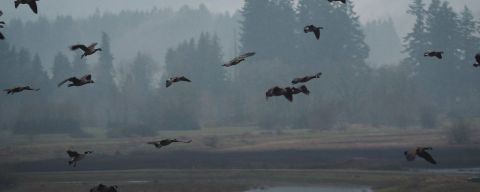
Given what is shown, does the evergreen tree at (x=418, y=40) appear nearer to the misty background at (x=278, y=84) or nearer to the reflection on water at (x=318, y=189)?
the misty background at (x=278, y=84)

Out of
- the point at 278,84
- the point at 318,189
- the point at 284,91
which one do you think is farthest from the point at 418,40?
the point at 284,91

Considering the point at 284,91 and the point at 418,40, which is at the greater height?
the point at 418,40

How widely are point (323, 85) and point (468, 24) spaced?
37039mm

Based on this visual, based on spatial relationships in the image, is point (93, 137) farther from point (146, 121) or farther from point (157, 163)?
point (157, 163)

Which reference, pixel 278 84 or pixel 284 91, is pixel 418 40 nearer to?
pixel 278 84

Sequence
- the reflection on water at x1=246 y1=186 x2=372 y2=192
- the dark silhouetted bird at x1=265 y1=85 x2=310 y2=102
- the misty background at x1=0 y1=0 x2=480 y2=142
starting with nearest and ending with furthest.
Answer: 1. the dark silhouetted bird at x1=265 y1=85 x2=310 y2=102
2. the reflection on water at x1=246 y1=186 x2=372 y2=192
3. the misty background at x1=0 y1=0 x2=480 y2=142

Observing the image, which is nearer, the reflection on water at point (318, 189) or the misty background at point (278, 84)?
the reflection on water at point (318, 189)

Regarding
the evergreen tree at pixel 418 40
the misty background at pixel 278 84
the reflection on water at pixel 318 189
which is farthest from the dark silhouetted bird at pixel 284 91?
the evergreen tree at pixel 418 40

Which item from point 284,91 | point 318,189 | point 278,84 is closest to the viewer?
point 284,91

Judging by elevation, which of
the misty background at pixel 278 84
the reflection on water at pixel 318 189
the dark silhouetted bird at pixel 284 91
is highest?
the misty background at pixel 278 84

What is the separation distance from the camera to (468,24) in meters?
140

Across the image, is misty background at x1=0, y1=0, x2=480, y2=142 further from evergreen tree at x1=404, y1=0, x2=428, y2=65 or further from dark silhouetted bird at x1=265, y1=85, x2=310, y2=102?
dark silhouetted bird at x1=265, y1=85, x2=310, y2=102

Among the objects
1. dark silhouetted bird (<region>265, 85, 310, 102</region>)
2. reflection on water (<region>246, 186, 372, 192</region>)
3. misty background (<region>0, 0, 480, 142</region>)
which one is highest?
misty background (<region>0, 0, 480, 142</region>)

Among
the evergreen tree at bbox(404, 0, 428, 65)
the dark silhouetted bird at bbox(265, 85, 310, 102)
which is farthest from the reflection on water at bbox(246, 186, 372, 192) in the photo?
the evergreen tree at bbox(404, 0, 428, 65)
